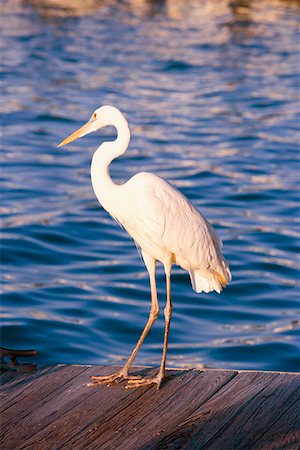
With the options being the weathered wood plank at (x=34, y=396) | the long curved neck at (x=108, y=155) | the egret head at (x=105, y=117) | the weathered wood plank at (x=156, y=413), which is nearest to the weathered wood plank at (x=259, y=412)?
the weathered wood plank at (x=156, y=413)

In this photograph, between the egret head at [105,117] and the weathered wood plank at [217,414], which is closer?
the weathered wood plank at [217,414]

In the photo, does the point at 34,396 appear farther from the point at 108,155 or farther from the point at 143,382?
the point at 108,155

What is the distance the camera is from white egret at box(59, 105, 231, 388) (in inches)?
198

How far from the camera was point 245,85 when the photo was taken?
61.1 feet

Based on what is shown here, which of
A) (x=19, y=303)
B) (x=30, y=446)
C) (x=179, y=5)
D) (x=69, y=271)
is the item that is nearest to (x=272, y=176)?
(x=69, y=271)

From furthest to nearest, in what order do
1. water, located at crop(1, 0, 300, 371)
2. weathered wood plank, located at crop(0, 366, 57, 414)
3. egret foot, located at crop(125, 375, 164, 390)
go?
1. water, located at crop(1, 0, 300, 371)
2. egret foot, located at crop(125, 375, 164, 390)
3. weathered wood plank, located at crop(0, 366, 57, 414)

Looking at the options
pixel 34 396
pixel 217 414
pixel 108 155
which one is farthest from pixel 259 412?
pixel 108 155

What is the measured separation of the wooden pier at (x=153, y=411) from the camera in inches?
167

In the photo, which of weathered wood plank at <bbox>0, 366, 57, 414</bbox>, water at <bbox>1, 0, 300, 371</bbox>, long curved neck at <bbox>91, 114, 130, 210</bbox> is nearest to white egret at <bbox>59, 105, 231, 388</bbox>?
long curved neck at <bbox>91, 114, 130, 210</bbox>

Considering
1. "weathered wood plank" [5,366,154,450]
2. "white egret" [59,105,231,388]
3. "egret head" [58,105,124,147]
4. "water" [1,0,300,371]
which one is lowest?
"water" [1,0,300,371]

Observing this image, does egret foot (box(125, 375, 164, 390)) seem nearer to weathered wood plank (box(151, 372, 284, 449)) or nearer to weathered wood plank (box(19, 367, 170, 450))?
weathered wood plank (box(19, 367, 170, 450))

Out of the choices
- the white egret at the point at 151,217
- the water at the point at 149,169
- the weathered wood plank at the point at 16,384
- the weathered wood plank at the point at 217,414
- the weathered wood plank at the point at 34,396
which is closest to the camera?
the weathered wood plank at the point at 217,414

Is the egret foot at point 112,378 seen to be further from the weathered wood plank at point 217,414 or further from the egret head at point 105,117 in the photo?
the egret head at point 105,117

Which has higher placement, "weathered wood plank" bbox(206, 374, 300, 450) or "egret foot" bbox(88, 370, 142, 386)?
"weathered wood plank" bbox(206, 374, 300, 450)
